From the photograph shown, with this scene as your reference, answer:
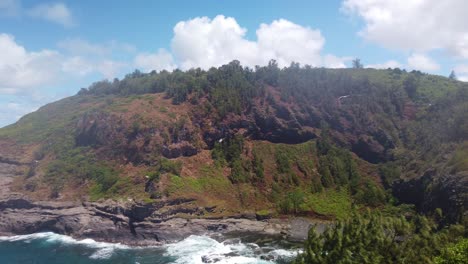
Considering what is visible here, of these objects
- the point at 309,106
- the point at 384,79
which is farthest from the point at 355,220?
the point at 384,79

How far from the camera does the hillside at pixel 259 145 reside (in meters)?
97.2

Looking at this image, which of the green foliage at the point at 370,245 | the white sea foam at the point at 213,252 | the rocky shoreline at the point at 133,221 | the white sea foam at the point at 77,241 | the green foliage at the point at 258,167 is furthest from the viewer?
the green foliage at the point at 258,167

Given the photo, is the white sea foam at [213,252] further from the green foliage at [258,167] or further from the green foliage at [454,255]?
the green foliage at [454,255]

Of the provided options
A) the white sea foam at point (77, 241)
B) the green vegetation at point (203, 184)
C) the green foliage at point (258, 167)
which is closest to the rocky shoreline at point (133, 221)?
the white sea foam at point (77, 241)

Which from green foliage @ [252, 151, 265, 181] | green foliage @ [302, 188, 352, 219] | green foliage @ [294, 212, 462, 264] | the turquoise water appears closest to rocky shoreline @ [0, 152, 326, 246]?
the turquoise water

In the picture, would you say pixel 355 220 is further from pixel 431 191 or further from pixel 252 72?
pixel 252 72

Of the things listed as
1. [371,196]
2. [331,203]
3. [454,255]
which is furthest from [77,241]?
[454,255]

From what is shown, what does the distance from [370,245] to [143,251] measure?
168 feet

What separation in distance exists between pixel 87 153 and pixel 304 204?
2504 inches

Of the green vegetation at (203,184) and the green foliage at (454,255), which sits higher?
the green vegetation at (203,184)

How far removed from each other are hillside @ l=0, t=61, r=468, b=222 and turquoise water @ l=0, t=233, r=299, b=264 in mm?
11282

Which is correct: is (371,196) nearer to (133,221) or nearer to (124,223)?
(133,221)

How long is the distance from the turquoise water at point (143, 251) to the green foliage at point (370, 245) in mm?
29347

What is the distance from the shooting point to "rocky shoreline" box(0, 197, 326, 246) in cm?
8550
